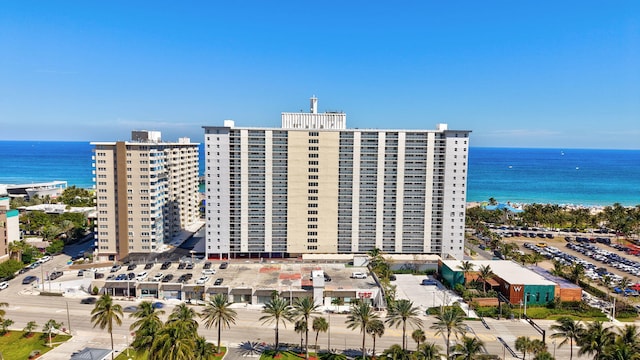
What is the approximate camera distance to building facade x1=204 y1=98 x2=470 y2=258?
98.4 meters

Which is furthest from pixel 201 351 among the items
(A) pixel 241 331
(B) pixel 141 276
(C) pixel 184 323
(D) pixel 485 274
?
(D) pixel 485 274

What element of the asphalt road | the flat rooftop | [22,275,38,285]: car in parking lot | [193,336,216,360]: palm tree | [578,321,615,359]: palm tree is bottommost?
the asphalt road

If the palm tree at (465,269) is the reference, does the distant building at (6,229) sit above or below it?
above

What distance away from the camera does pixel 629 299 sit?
3145 inches

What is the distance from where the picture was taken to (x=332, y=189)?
101 metres

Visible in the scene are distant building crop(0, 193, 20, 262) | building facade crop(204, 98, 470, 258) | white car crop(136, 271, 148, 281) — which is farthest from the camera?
building facade crop(204, 98, 470, 258)

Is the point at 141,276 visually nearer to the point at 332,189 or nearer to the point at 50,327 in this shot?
the point at 50,327

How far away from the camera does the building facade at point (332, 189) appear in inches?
3875

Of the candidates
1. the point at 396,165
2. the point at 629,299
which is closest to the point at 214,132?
the point at 396,165

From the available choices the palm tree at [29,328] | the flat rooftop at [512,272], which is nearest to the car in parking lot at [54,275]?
the palm tree at [29,328]

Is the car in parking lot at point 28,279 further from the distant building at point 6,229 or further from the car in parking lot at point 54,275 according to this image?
the distant building at point 6,229

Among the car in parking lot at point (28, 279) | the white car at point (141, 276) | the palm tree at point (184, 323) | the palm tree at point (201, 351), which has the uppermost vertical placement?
the palm tree at point (184, 323)

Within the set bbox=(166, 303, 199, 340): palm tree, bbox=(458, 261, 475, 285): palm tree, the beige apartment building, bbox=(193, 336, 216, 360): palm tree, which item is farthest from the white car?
bbox=(458, 261, 475, 285): palm tree

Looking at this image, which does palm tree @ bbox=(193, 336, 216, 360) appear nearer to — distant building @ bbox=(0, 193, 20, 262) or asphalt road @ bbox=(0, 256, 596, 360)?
asphalt road @ bbox=(0, 256, 596, 360)
